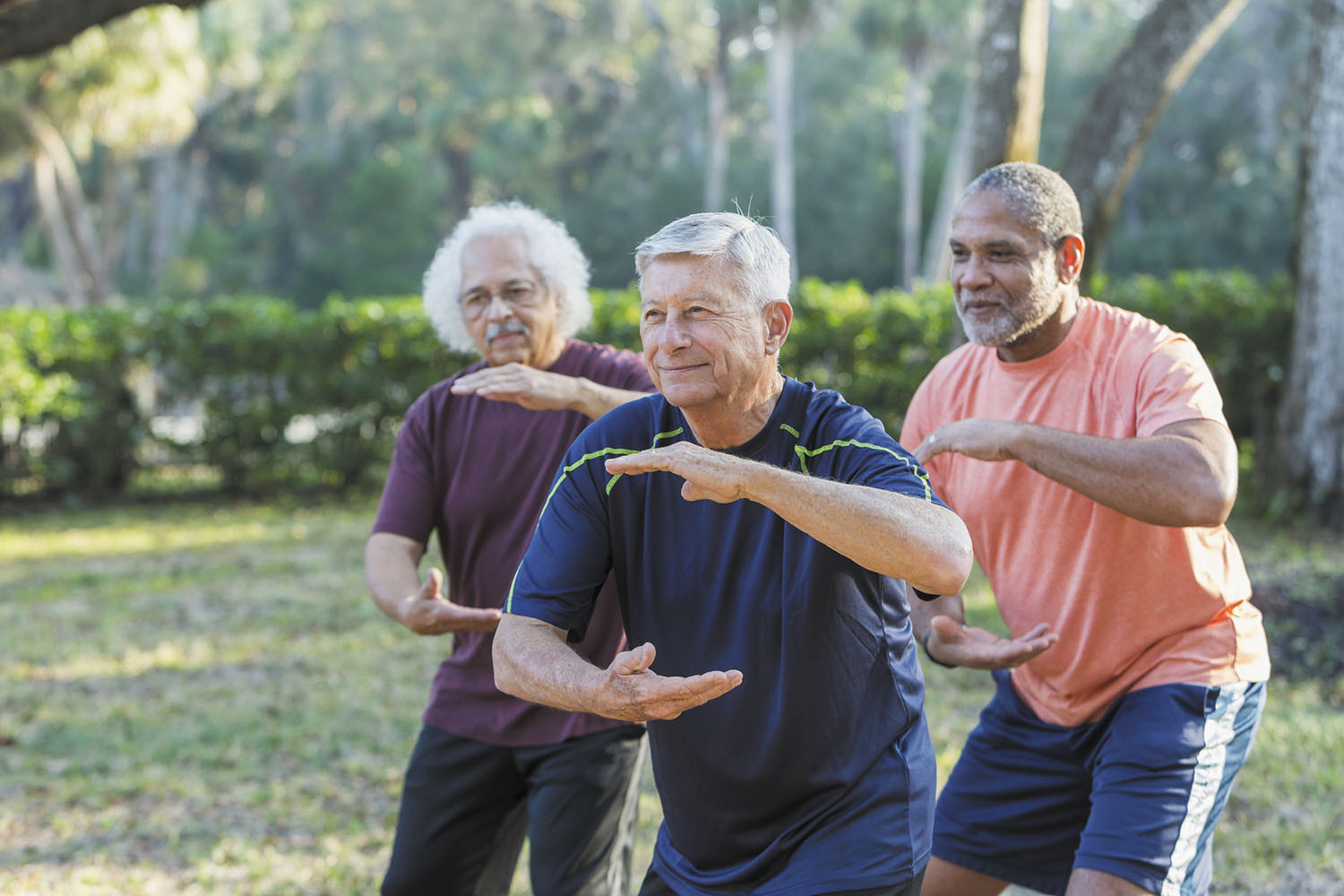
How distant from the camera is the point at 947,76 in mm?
48906

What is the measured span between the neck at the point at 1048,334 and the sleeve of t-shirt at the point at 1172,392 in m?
0.24

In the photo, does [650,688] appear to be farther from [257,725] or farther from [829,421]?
[257,725]

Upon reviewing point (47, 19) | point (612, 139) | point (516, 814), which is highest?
point (612, 139)

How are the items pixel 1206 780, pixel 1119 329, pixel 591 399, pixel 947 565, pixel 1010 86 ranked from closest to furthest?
pixel 947 565 < pixel 1206 780 < pixel 1119 329 < pixel 591 399 < pixel 1010 86

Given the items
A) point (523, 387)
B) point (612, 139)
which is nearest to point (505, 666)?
point (523, 387)

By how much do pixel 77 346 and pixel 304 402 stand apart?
2.18 metres

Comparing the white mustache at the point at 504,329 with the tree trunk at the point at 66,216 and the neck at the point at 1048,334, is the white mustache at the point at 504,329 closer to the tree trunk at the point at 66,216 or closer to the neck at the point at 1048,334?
the neck at the point at 1048,334

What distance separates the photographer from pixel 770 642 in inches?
91.4

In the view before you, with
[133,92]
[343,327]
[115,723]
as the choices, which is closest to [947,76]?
[133,92]

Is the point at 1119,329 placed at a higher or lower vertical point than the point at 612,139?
lower

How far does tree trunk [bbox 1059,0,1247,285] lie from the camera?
8734mm

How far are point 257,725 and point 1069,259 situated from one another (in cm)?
476

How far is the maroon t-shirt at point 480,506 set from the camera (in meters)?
3.31

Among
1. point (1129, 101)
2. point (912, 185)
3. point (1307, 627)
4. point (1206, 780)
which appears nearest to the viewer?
point (1206, 780)
